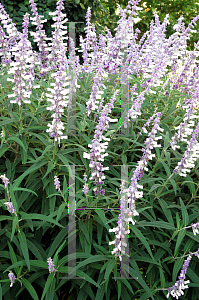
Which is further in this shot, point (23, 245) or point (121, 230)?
point (23, 245)

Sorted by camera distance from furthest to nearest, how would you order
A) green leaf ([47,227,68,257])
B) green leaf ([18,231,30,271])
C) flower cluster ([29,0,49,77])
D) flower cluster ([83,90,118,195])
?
flower cluster ([29,0,49,77]) < green leaf ([47,227,68,257]) < flower cluster ([83,90,118,195]) < green leaf ([18,231,30,271])

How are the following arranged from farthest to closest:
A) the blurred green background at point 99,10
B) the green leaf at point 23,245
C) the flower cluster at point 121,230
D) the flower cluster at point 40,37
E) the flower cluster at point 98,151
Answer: the blurred green background at point 99,10
the flower cluster at point 40,37
the flower cluster at point 98,151
the green leaf at point 23,245
the flower cluster at point 121,230

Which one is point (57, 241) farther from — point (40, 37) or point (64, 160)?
point (40, 37)

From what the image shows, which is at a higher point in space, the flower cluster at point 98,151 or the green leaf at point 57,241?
the flower cluster at point 98,151

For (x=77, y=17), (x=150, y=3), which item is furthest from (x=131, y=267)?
(x=150, y=3)

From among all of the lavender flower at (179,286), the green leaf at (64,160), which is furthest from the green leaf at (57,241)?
the lavender flower at (179,286)

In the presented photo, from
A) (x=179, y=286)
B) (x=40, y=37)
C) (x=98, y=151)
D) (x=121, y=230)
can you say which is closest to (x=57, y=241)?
(x=121, y=230)

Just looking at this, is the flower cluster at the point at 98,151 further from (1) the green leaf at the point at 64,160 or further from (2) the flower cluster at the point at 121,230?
(2) the flower cluster at the point at 121,230

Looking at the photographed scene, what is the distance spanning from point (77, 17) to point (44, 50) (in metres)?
5.41

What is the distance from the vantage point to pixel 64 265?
279 centimetres

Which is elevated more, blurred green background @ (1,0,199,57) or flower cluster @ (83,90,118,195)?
blurred green background @ (1,0,199,57)

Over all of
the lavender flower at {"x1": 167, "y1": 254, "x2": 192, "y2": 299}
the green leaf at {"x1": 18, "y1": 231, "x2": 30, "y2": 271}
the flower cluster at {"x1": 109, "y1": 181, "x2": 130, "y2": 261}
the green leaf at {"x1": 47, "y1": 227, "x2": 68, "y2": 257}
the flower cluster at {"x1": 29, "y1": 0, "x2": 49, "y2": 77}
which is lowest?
the lavender flower at {"x1": 167, "y1": 254, "x2": 192, "y2": 299}

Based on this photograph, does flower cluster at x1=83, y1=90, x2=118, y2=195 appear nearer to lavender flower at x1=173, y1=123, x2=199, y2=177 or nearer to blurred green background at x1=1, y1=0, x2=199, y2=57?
lavender flower at x1=173, y1=123, x2=199, y2=177

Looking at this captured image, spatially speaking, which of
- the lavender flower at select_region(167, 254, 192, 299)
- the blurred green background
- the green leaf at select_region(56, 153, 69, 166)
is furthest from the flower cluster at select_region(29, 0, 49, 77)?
the blurred green background
